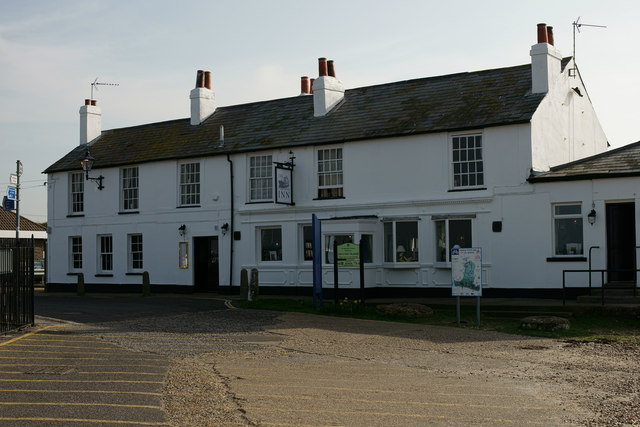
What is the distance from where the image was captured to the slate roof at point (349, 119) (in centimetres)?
2377

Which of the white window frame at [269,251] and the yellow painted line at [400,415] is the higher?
the white window frame at [269,251]

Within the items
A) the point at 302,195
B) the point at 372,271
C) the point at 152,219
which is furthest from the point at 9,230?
the point at 372,271

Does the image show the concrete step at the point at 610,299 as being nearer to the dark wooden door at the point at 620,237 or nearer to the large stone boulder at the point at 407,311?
the dark wooden door at the point at 620,237

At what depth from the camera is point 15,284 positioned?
1642cm

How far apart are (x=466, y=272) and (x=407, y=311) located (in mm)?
2295

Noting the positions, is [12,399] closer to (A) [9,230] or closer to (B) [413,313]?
(B) [413,313]

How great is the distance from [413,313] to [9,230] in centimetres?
3588

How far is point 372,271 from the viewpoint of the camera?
967 inches

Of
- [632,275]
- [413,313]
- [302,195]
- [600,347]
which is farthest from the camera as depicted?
[302,195]

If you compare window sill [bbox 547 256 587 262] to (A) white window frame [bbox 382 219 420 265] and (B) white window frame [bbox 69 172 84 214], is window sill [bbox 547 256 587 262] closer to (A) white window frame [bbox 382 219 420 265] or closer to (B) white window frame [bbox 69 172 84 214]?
(A) white window frame [bbox 382 219 420 265]

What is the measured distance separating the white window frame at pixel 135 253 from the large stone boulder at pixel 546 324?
1849 centimetres

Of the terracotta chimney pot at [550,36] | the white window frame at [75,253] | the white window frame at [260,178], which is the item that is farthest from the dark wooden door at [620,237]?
the white window frame at [75,253]

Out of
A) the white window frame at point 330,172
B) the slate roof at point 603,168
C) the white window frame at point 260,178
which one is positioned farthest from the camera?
the white window frame at point 260,178

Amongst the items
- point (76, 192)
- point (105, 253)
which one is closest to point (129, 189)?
point (105, 253)
